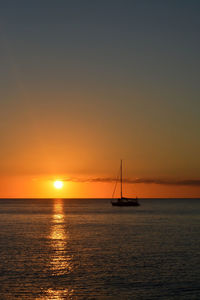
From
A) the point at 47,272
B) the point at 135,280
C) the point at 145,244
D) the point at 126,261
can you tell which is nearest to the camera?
the point at 135,280

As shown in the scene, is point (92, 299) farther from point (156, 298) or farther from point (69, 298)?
point (156, 298)

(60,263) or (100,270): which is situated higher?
(60,263)

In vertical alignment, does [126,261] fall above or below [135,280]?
above

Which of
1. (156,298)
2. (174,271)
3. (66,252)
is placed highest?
(66,252)

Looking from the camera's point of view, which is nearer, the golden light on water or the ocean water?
the golden light on water

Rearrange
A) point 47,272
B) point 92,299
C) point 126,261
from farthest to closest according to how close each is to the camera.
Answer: point 126,261 < point 47,272 < point 92,299

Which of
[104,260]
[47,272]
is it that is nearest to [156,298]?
[47,272]

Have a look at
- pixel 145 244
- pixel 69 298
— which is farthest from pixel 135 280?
pixel 145 244

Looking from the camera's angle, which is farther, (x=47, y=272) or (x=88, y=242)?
(x=88, y=242)

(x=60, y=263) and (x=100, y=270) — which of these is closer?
(x=100, y=270)

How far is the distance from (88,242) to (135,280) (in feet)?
102

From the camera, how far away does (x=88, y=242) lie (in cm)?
6862

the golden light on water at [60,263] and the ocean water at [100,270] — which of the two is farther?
the ocean water at [100,270]

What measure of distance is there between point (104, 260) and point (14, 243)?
950 inches
